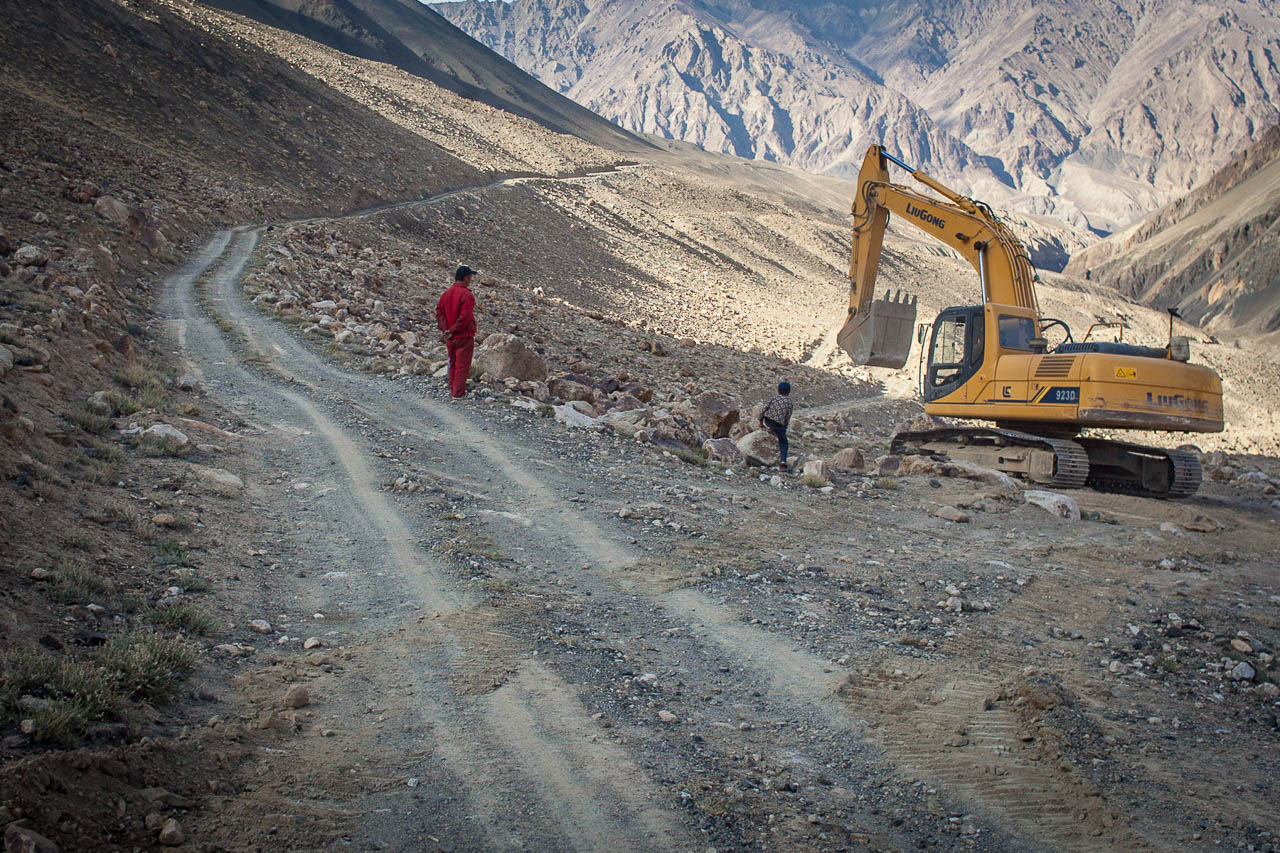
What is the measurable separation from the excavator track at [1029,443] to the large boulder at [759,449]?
4.22 metres

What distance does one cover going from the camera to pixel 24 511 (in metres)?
5.54

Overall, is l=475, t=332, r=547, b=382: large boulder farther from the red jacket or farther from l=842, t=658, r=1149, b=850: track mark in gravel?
l=842, t=658, r=1149, b=850: track mark in gravel

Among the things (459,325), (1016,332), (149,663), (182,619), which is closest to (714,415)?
(459,325)

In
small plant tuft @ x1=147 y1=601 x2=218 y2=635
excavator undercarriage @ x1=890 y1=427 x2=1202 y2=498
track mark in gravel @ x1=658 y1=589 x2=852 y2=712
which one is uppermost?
excavator undercarriage @ x1=890 y1=427 x2=1202 y2=498

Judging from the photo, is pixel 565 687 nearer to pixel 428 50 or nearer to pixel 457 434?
pixel 457 434

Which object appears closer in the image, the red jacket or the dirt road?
the dirt road

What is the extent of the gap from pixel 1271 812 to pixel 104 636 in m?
6.01

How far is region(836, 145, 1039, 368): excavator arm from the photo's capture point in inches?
593

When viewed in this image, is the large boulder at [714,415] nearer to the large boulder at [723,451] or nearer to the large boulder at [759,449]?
the large boulder at [759,449]

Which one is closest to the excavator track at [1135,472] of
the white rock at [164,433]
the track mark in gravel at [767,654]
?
the track mark in gravel at [767,654]

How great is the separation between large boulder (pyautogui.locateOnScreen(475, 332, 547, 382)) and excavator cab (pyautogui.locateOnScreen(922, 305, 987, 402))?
21.9 feet

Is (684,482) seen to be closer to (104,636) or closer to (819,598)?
(819,598)

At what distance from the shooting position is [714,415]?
14547mm

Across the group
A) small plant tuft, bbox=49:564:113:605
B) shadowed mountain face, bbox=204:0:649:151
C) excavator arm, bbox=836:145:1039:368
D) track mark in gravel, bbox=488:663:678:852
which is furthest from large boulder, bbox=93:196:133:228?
shadowed mountain face, bbox=204:0:649:151
